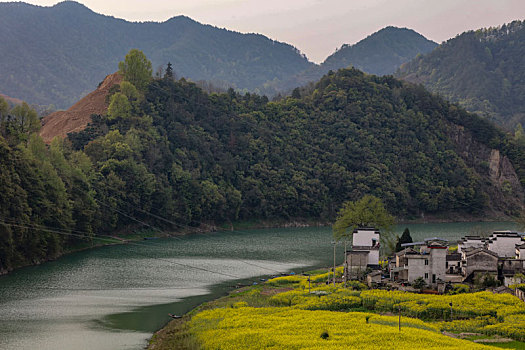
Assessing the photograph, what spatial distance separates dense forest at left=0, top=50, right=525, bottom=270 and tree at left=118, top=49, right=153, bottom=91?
0.99 feet

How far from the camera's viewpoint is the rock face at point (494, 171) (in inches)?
6270

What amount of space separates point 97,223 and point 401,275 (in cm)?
5295

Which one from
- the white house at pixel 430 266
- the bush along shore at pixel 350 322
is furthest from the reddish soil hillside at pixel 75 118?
the white house at pixel 430 266

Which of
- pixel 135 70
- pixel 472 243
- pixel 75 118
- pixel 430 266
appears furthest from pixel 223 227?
pixel 430 266

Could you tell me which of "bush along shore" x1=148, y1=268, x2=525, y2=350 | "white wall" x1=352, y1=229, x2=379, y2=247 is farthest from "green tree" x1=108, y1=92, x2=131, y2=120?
"bush along shore" x1=148, y1=268, x2=525, y2=350

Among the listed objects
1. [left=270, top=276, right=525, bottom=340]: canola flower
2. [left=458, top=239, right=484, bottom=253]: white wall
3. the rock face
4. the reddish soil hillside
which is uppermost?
the reddish soil hillside

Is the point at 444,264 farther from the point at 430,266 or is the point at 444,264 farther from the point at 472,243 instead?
the point at 472,243

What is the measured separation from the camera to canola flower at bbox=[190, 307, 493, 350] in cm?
3488

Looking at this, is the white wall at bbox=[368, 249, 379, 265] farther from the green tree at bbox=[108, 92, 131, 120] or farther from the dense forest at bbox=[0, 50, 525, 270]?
the green tree at bbox=[108, 92, 131, 120]

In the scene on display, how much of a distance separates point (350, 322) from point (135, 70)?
106 m

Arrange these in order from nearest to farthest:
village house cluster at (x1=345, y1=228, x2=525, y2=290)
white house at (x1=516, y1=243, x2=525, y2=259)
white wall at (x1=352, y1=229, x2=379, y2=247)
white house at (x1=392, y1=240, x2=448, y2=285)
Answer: white house at (x1=392, y1=240, x2=448, y2=285) < village house cluster at (x1=345, y1=228, x2=525, y2=290) < white house at (x1=516, y1=243, x2=525, y2=259) < white wall at (x1=352, y1=229, x2=379, y2=247)

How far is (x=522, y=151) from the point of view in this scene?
172 metres

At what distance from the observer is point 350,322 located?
133 feet

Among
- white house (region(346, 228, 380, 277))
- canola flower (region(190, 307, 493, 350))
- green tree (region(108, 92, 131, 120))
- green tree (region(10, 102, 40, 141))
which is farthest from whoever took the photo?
green tree (region(108, 92, 131, 120))
